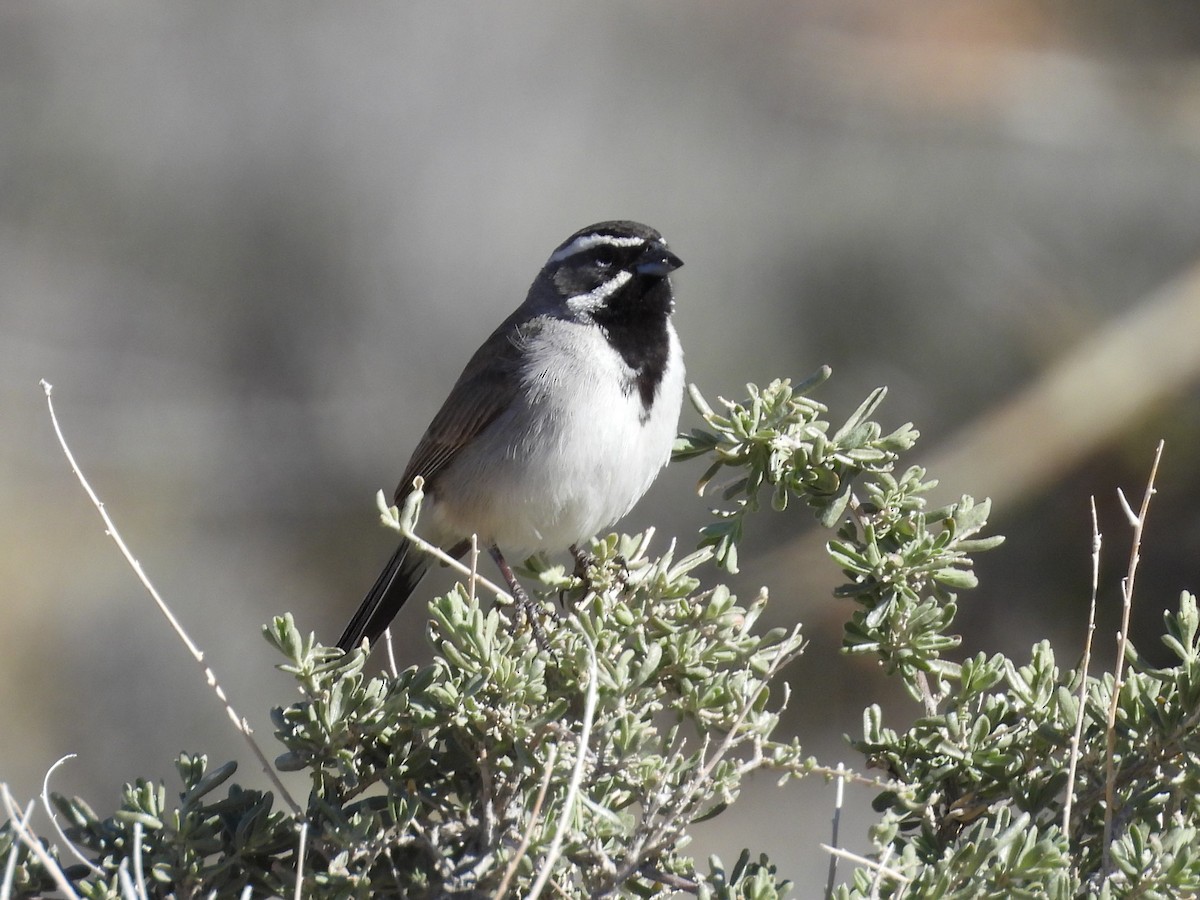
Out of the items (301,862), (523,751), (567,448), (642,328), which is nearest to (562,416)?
(567,448)

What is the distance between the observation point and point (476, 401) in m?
3.72

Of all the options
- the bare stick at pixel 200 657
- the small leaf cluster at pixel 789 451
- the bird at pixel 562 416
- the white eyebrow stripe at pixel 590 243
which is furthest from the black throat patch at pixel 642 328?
the bare stick at pixel 200 657

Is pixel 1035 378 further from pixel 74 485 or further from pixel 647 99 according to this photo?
pixel 74 485

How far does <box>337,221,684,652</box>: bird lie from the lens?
339cm

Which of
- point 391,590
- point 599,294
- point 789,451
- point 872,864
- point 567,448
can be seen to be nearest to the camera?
point 872,864

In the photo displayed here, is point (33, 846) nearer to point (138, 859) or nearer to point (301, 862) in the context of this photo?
point (138, 859)

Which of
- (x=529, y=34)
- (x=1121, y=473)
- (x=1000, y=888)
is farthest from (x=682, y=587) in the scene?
(x=529, y=34)

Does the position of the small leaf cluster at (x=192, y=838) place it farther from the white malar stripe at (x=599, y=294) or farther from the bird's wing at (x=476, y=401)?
the white malar stripe at (x=599, y=294)

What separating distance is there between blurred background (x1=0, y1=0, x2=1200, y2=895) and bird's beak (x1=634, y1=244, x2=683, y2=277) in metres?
1.38

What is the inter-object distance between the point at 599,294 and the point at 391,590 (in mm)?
1056

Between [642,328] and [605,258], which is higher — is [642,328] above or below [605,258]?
below

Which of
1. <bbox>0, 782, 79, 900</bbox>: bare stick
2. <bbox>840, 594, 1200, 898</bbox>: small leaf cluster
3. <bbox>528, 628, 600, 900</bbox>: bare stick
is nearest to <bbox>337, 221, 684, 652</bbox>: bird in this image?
<bbox>840, 594, 1200, 898</bbox>: small leaf cluster

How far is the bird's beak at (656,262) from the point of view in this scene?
354 cm

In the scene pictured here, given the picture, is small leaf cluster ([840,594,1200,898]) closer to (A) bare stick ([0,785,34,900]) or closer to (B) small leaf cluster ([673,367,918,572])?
(B) small leaf cluster ([673,367,918,572])
